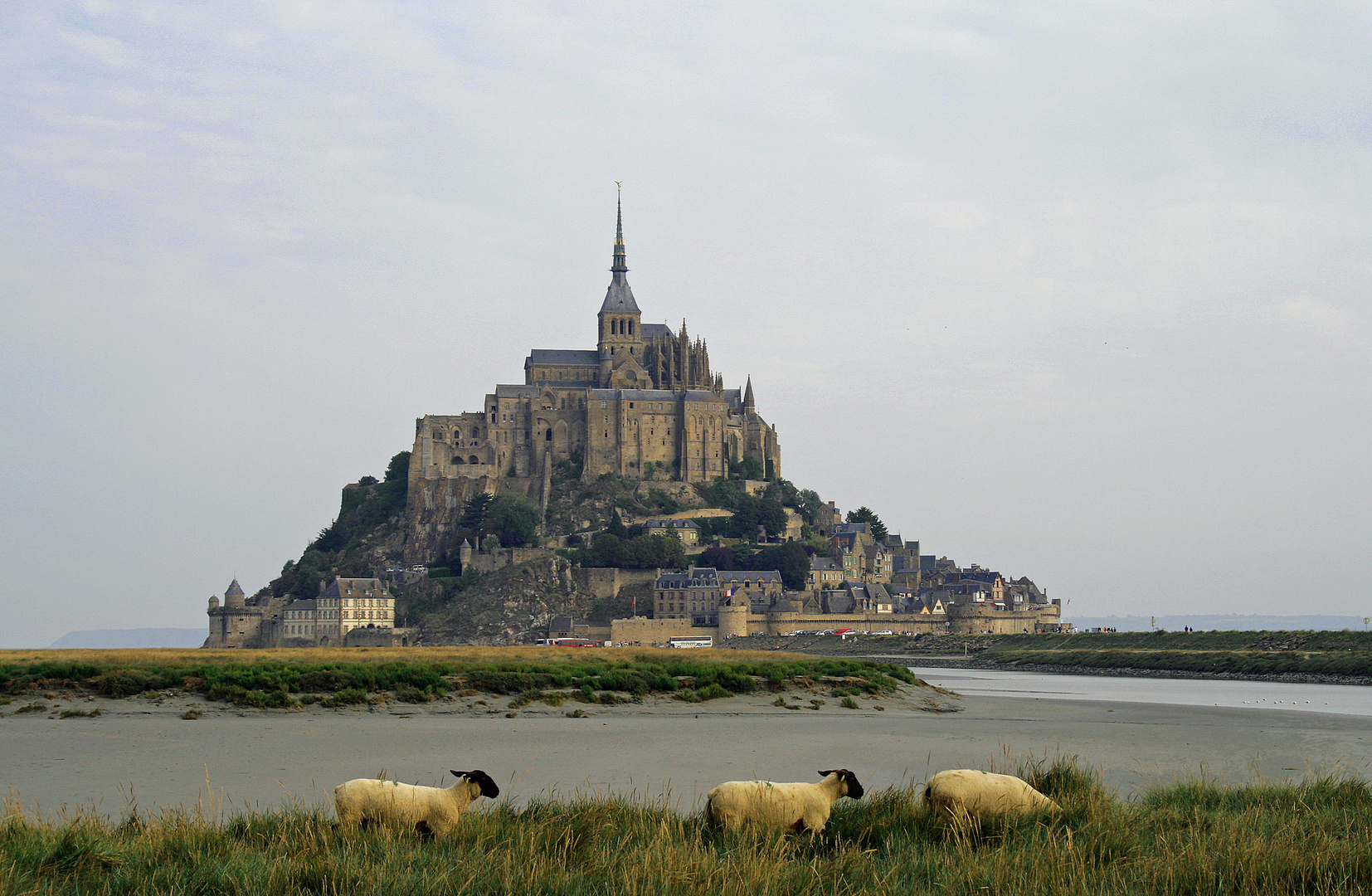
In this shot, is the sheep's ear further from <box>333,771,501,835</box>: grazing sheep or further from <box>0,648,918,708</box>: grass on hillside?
<box>0,648,918,708</box>: grass on hillside

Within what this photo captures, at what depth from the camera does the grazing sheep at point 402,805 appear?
9.43 m

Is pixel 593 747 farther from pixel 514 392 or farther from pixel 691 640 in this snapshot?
pixel 514 392

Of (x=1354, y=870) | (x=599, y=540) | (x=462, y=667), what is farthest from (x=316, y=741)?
(x=599, y=540)

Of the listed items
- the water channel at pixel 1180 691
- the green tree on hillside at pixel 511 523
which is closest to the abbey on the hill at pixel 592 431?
the green tree on hillside at pixel 511 523

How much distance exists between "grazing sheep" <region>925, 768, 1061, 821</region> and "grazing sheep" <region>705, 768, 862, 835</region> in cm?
88

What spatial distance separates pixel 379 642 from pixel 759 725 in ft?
225

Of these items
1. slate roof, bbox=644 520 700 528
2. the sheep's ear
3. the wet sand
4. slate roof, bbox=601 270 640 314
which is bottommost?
the wet sand

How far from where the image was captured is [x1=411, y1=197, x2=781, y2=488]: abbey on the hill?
4252 inches

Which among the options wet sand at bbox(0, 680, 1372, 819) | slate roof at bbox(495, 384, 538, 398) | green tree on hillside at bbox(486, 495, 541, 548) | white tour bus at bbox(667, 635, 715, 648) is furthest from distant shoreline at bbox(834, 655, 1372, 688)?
slate roof at bbox(495, 384, 538, 398)

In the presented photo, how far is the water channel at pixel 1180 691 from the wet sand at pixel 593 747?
5.41m

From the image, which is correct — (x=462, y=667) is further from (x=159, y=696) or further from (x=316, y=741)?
(x=316, y=741)

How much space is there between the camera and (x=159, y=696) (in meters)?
24.7

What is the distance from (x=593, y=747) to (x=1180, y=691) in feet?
90.9

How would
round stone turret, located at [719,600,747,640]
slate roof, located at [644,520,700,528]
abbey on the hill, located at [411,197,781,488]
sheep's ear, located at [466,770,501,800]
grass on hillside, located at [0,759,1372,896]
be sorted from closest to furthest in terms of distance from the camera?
grass on hillside, located at [0,759,1372,896], sheep's ear, located at [466,770,501,800], round stone turret, located at [719,600,747,640], slate roof, located at [644,520,700,528], abbey on the hill, located at [411,197,781,488]
